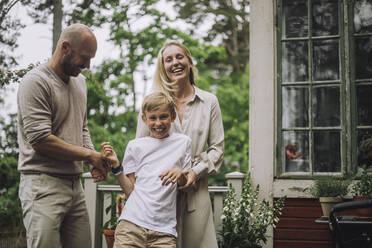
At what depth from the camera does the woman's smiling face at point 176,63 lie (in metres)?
2.78

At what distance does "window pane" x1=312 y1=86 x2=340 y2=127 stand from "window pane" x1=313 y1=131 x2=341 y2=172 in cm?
11

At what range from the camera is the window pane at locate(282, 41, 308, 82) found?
4.39 meters

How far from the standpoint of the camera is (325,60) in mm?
4340

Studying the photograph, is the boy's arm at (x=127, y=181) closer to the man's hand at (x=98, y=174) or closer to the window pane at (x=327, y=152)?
the man's hand at (x=98, y=174)

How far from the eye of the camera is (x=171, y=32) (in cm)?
950

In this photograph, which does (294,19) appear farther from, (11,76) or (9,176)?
(9,176)

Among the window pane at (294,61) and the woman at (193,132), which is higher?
the window pane at (294,61)

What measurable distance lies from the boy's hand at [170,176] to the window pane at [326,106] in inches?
93.1

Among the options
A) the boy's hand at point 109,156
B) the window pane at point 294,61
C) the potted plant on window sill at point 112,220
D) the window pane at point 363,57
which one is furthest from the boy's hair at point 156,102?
the window pane at point 363,57

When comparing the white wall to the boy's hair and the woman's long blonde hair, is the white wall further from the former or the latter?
the boy's hair

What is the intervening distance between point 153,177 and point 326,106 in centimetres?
244

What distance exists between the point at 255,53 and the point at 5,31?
2.60m

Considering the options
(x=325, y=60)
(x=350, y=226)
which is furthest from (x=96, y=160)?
(x=325, y=60)

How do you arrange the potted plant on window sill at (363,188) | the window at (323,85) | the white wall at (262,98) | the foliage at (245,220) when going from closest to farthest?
the potted plant on window sill at (363,188) → the foliage at (245,220) → the window at (323,85) → the white wall at (262,98)
